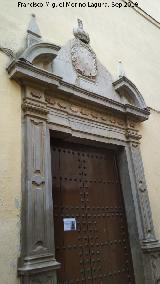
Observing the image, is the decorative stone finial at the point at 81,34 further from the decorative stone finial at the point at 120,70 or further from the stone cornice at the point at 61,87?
the stone cornice at the point at 61,87

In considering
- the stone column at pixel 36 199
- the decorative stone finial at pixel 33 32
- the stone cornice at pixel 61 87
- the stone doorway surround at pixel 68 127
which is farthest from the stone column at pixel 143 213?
the decorative stone finial at pixel 33 32

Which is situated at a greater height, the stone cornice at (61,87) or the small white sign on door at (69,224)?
the stone cornice at (61,87)

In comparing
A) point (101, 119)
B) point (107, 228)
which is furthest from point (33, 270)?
point (101, 119)

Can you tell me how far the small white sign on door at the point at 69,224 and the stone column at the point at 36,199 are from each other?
42 centimetres

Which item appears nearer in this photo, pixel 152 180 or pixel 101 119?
pixel 101 119

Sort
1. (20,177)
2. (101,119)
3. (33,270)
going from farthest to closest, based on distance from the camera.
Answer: (101,119), (20,177), (33,270)

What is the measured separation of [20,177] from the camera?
2.64 metres

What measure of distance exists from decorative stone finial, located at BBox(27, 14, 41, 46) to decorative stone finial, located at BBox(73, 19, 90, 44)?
732 mm

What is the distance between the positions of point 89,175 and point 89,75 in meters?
1.40

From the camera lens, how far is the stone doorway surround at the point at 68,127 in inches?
99.6

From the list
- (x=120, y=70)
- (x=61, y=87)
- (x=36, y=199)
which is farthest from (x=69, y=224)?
(x=120, y=70)

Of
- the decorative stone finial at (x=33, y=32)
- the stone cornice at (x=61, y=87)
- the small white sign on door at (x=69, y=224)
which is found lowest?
the small white sign on door at (x=69, y=224)

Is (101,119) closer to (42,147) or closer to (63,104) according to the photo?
(63,104)

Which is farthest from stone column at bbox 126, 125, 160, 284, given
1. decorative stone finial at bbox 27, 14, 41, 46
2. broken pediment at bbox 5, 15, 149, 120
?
decorative stone finial at bbox 27, 14, 41, 46
